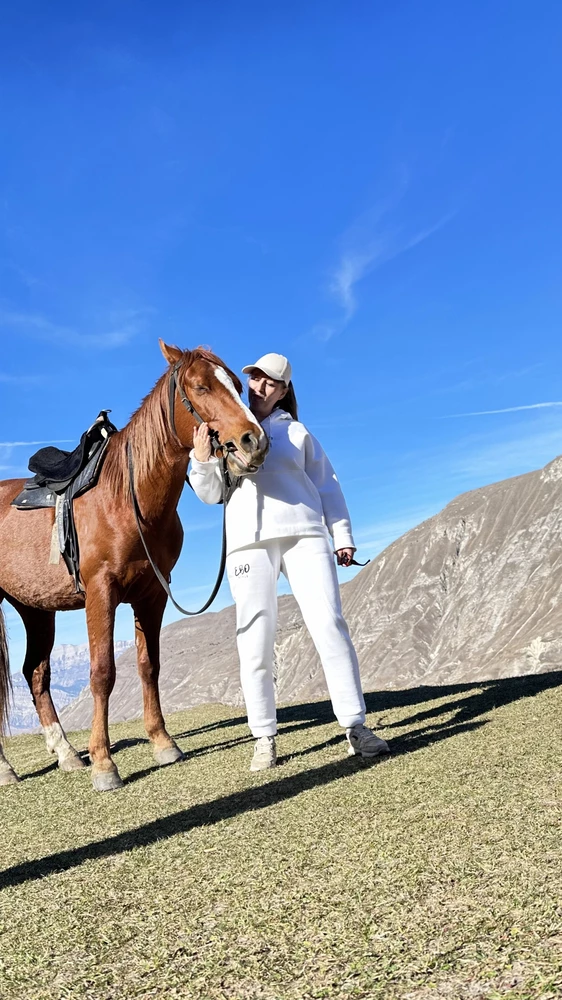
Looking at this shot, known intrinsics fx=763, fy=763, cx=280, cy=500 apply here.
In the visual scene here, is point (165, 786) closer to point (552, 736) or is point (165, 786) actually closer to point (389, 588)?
point (552, 736)

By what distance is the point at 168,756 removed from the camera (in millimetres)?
5480

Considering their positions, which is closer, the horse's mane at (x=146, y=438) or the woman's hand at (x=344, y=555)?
the woman's hand at (x=344, y=555)

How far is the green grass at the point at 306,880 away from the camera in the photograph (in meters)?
1.82

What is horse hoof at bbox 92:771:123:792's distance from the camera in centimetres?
471

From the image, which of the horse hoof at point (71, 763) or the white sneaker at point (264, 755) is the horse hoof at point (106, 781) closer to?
the white sneaker at point (264, 755)

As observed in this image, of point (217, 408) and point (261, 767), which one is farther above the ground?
point (217, 408)

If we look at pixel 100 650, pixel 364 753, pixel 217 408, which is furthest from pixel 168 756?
pixel 217 408

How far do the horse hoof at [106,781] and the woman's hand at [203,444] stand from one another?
2.06 m

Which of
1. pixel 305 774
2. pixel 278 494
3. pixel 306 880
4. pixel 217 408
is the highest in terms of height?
pixel 217 408

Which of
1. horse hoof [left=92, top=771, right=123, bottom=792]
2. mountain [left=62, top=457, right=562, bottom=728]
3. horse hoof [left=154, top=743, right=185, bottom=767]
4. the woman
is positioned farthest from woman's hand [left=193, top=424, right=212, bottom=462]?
mountain [left=62, top=457, right=562, bottom=728]

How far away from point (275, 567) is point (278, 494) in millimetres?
447

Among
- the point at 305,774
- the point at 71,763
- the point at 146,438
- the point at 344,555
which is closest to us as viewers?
the point at 305,774

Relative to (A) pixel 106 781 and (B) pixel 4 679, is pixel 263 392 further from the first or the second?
(B) pixel 4 679

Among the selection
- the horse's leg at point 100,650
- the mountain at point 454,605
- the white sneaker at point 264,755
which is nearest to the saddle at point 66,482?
the horse's leg at point 100,650
